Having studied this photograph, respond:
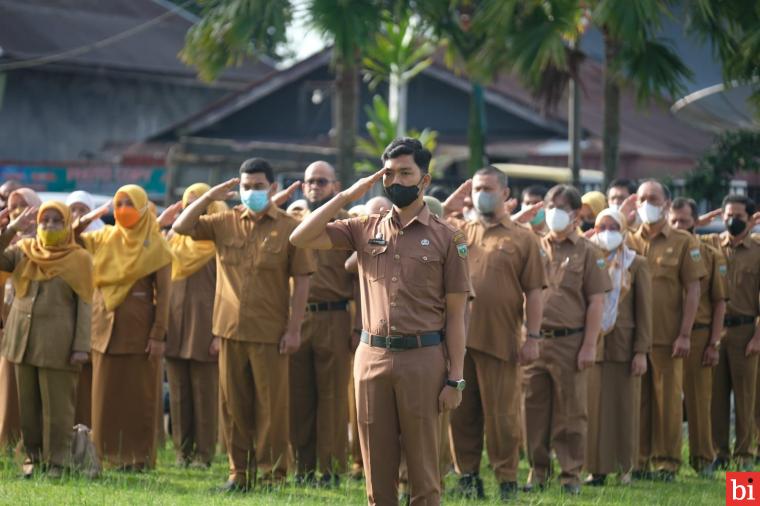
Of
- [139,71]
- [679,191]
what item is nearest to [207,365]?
[679,191]

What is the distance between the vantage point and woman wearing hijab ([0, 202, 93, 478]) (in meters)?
10.1

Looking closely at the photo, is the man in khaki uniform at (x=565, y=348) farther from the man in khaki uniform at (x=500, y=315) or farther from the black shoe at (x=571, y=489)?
the man in khaki uniform at (x=500, y=315)

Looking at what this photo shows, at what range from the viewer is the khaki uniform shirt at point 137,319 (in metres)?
10.8

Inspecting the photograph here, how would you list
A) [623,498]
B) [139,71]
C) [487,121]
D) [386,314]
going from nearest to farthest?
[386,314] < [623,498] < [487,121] < [139,71]

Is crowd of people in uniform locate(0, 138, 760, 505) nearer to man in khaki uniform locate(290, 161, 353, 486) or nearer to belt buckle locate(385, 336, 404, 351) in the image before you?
man in khaki uniform locate(290, 161, 353, 486)

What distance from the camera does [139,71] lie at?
35.1 metres

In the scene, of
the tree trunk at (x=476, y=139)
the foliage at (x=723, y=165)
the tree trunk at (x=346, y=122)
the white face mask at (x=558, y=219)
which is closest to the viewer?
the white face mask at (x=558, y=219)

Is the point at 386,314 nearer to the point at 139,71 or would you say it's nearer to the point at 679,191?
the point at 679,191

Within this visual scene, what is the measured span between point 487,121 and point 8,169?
9510 millimetres

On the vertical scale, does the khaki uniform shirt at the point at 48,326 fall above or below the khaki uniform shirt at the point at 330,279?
below

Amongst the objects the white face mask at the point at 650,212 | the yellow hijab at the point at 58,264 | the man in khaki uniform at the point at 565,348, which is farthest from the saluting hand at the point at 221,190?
the white face mask at the point at 650,212

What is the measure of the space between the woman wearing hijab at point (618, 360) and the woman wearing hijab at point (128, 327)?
3.44 meters

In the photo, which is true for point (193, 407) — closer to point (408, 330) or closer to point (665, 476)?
point (665, 476)

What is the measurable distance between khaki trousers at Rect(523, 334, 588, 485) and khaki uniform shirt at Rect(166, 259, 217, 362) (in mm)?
2730
